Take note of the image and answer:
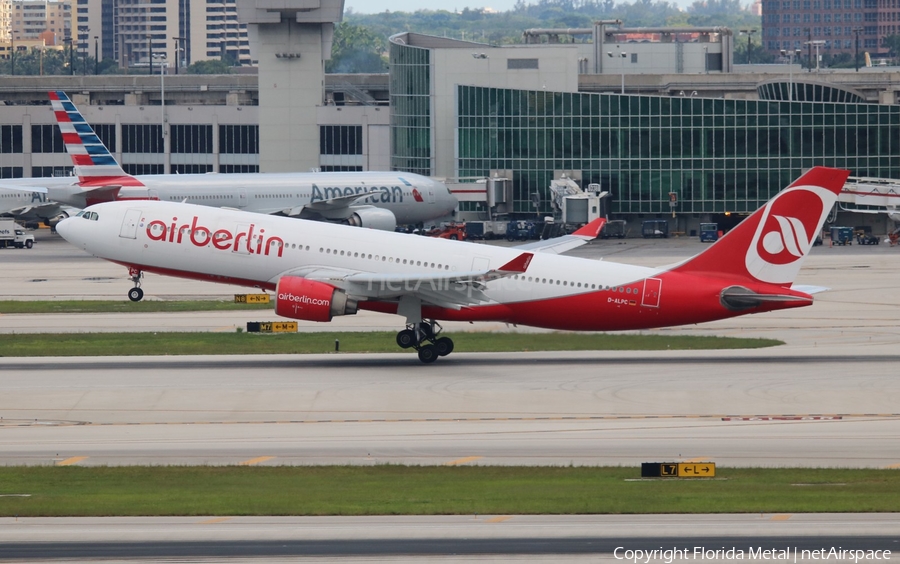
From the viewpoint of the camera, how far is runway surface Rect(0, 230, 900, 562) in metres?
22.3

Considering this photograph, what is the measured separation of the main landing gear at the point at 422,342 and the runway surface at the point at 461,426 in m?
0.55

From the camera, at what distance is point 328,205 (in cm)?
9350

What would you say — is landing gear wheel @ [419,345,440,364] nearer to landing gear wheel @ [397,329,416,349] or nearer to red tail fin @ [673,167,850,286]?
landing gear wheel @ [397,329,416,349]

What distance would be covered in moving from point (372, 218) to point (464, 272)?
49748 millimetres

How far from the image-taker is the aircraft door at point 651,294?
43.9m

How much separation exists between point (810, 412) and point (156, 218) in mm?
24868

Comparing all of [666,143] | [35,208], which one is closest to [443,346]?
[35,208]

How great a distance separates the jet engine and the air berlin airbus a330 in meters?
45.9

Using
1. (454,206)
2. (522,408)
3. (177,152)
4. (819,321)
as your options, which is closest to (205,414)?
(522,408)

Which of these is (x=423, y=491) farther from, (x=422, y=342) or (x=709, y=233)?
(x=709, y=233)

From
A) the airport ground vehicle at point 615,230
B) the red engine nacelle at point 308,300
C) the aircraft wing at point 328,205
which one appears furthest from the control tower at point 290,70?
the red engine nacelle at point 308,300

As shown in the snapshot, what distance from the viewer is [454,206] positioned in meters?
102

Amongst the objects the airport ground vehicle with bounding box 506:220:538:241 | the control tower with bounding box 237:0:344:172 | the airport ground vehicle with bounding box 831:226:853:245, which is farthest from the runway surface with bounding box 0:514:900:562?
the control tower with bounding box 237:0:344:172

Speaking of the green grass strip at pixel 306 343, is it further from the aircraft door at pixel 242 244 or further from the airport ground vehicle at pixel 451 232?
the airport ground vehicle at pixel 451 232
